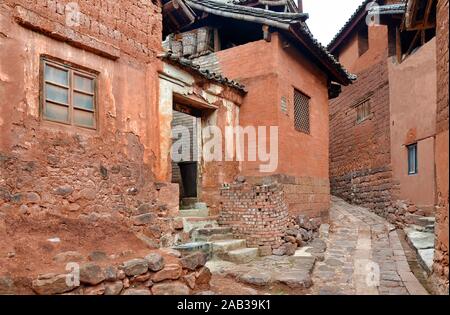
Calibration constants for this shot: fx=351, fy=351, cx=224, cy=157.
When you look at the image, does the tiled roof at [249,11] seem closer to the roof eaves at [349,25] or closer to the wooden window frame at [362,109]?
the wooden window frame at [362,109]

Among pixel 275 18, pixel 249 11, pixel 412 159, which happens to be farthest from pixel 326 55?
pixel 412 159

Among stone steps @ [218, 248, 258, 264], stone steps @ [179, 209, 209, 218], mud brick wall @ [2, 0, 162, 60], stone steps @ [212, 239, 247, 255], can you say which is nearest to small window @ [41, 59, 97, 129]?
mud brick wall @ [2, 0, 162, 60]

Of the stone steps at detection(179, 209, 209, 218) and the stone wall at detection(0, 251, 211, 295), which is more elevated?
the stone steps at detection(179, 209, 209, 218)

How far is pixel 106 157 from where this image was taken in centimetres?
576

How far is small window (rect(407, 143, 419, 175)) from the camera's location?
10695mm

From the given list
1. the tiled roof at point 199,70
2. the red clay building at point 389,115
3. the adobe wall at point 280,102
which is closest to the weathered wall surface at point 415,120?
the red clay building at point 389,115

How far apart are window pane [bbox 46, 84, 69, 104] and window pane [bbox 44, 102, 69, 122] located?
0.30 feet

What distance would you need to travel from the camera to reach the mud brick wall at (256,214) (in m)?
7.09

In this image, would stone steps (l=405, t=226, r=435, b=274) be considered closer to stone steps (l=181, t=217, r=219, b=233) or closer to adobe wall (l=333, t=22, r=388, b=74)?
stone steps (l=181, t=217, r=219, b=233)

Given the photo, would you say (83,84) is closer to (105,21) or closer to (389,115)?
(105,21)

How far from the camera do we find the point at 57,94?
5383 mm

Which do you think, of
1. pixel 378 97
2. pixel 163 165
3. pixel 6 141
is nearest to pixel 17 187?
pixel 6 141
